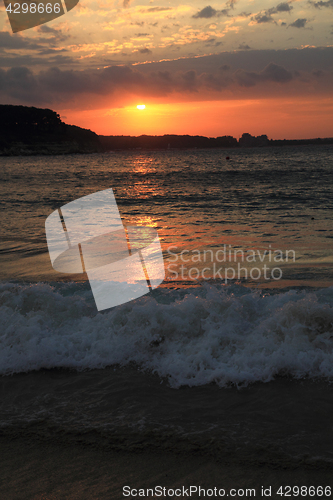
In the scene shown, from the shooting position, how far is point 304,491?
251cm

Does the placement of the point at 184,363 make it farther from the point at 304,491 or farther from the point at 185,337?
the point at 304,491

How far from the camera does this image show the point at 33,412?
341cm

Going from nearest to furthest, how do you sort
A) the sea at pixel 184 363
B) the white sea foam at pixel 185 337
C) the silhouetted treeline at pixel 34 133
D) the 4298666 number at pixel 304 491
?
1. the 4298666 number at pixel 304 491
2. the sea at pixel 184 363
3. the white sea foam at pixel 185 337
4. the silhouetted treeline at pixel 34 133

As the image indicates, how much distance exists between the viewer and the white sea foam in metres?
3.97

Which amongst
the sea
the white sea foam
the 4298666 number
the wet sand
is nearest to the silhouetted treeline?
the sea

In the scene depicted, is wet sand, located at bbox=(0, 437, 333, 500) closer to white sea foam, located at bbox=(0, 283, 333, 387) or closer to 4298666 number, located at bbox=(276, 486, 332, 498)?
4298666 number, located at bbox=(276, 486, 332, 498)

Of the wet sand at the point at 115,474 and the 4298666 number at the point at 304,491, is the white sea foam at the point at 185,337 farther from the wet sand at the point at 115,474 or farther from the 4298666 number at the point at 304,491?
the 4298666 number at the point at 304,491

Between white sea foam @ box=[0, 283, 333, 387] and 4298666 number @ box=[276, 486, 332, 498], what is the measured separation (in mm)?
1277

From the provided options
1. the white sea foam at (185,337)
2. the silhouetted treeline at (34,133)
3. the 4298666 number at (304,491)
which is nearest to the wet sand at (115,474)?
the 4298666 number at (304,491)

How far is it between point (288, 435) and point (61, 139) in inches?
6355

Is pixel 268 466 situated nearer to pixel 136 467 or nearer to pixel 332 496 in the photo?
pixel 332 496

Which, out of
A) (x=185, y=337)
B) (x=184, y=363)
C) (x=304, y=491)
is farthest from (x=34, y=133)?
(x=304, y=491)

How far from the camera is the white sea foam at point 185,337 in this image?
3.97 meters

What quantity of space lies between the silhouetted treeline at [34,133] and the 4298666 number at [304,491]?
13788 cm
